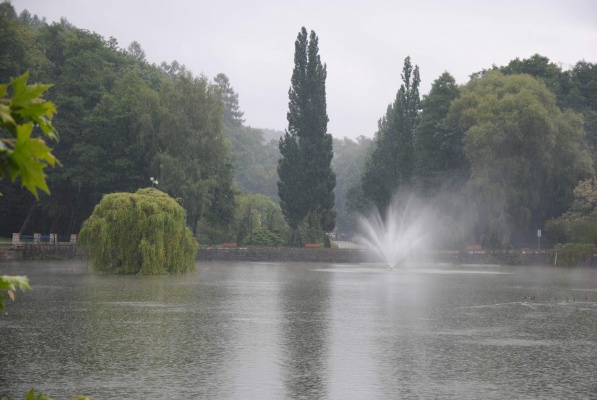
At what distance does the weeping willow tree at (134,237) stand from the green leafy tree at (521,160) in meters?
30.5

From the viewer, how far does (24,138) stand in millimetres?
2701

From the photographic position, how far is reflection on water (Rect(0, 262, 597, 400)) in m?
12.7

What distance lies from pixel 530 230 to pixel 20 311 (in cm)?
5520

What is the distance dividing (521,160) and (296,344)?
50590 millimetres

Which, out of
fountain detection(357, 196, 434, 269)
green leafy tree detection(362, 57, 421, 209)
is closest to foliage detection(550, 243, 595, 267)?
fountain detection(357, 196, 434, 269)

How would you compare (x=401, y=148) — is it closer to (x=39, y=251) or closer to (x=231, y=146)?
(x=231, y=146)

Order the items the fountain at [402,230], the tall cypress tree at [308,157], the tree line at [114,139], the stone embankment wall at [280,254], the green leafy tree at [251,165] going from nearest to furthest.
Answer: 1. the stone embankment wall at [280,254]
2. the tree line at [114,139]
3. the fountain at [402,230]
4. the tall cypress tree at [308,157]
5. the green leafy tree at [251,165]

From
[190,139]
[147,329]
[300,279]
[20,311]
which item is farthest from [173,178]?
[147,329]

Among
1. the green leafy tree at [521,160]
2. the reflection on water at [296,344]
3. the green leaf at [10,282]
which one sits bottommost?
the reflection on water at [296,344]

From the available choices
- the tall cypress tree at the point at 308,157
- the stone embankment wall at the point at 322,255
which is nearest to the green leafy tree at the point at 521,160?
the stone embankment wall at the point at 322,255

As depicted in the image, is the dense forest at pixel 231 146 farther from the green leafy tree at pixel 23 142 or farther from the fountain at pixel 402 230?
the green leafy tree at pixel 23 142

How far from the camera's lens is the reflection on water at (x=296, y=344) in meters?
12.7

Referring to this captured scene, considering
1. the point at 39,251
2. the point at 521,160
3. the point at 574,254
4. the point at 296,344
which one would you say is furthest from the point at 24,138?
the point at 521,160

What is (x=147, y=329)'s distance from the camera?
1942cm
